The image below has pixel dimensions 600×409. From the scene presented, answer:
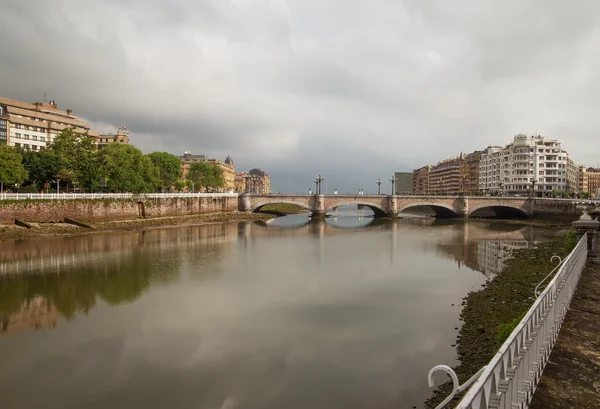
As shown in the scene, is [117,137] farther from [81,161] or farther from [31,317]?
[31,317]

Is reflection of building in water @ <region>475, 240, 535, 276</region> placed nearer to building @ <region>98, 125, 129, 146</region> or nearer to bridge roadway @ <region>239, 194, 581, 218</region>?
bridge roadway @ <region>239, 194, 581, 218</region>

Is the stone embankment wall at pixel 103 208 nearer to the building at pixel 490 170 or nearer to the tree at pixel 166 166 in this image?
the tree at pixel 166 166

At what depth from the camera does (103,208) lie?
55312 millimetres

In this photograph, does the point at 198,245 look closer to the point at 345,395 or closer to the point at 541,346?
the point at 345,395

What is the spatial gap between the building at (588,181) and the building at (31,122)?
160 metres

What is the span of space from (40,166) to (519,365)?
66144 millimetres

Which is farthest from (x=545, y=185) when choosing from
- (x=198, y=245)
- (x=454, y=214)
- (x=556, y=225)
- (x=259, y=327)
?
(x=259, y=327)

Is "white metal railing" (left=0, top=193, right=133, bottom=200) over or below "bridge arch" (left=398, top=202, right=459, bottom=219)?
over

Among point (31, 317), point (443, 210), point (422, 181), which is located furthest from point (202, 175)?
point (422, 181)

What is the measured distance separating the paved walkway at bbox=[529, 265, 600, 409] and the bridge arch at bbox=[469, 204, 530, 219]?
78.6m

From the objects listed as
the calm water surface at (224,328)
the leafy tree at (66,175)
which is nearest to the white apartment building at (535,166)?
the calm water surface at (224,328)

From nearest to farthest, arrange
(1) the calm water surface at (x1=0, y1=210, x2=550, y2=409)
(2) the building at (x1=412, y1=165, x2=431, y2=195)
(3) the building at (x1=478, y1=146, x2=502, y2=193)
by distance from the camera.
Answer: (1) the calm water surface at (x1=0, y1=210, x2=550, y2=409)
(3) the building at (x1=478, y1=146, x2=502, y2=193)
(2) the building at (x1=412, y1=165, x2=431, y2=195)

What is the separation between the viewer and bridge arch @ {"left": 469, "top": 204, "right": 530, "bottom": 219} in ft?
272

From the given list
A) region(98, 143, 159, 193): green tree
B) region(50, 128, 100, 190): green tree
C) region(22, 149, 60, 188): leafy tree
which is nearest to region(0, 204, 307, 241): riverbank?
region(98, 143, 159, 193): green tree
